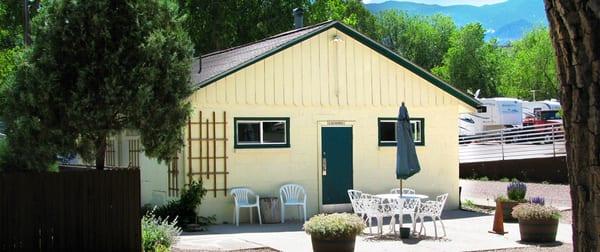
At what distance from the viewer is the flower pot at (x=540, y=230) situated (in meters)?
11.7

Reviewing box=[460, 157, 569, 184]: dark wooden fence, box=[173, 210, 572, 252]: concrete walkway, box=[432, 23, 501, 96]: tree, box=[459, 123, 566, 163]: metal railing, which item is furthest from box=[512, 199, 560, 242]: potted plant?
box=[432, 23, 501, 96]: tree

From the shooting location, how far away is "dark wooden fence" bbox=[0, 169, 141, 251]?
8.96 meters

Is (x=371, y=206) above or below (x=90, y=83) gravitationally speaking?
below

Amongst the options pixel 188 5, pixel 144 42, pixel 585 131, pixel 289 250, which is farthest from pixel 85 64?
pixel 188 5

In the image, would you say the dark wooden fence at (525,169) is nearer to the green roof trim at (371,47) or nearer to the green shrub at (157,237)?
the green roof trim at (371,47)

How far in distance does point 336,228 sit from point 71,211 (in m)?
3.53

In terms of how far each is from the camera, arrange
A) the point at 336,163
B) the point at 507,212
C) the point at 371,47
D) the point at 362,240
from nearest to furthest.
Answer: the point at 362,240
the point at 507,212
the point at 336,163
the point at 371,47

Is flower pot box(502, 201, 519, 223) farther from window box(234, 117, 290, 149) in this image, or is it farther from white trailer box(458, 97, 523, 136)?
white trailer box(458, 97, 523, 136)

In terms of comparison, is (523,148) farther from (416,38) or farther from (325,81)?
(416,38)

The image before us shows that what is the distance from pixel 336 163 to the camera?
16.4m

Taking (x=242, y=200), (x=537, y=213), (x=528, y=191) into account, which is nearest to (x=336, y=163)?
(x=242, y=200)

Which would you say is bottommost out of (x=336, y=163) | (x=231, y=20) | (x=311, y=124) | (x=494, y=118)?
(x=336, y=163)

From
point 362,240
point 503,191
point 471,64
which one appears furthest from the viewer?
point 471,64

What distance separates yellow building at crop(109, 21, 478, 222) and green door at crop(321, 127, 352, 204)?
0.02 metres
